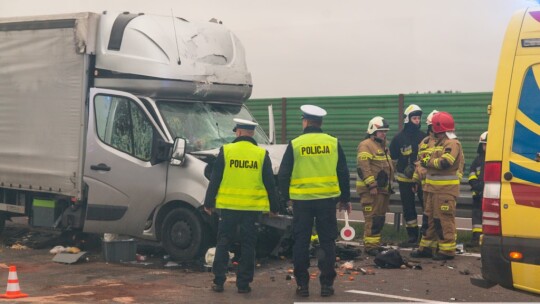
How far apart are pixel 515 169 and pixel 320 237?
8.27 feet

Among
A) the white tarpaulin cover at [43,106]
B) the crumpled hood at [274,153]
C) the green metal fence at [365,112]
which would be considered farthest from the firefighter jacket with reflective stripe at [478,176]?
→ the white tarpaulin cover at [43,106]

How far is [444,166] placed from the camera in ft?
36.7

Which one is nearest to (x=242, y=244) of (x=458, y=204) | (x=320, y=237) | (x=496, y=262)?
(x=320, y=237)

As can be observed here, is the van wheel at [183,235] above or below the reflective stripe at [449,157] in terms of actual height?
below

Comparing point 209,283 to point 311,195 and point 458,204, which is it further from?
point 458,204

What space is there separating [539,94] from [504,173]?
64 centimetres

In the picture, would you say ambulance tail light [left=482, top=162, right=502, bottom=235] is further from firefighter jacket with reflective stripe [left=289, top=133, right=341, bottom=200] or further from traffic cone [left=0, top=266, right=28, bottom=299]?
traffic cone [left=0, top=266, right=28, bottom=299]

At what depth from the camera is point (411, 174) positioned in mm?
12492

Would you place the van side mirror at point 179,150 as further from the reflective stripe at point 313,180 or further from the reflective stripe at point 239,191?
the reflective stripe at point 313,180

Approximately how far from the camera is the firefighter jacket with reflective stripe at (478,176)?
12625 millimetres

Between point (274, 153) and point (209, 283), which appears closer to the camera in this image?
point (209, 283)

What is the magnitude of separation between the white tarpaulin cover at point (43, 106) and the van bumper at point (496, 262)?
597cm

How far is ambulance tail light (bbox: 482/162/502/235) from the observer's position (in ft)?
23.2

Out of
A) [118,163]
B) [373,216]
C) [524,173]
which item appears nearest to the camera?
[524,173]
